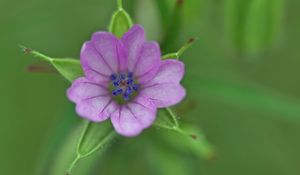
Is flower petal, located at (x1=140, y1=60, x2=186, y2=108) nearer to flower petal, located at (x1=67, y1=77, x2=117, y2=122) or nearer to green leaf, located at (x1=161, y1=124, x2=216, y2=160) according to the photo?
flower petal, located at (x1=67, y1=77, x2=117, y2=122)

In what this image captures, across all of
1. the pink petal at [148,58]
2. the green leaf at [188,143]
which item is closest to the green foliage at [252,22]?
the green leaf at [188,143]

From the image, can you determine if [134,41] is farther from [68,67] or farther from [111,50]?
[68,67]

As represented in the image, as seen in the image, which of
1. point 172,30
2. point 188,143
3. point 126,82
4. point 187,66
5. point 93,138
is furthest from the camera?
point 187,66

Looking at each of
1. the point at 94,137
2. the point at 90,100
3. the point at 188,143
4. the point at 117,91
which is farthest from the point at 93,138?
the point at 188,143

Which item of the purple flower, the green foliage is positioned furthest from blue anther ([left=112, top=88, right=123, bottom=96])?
the green foliage

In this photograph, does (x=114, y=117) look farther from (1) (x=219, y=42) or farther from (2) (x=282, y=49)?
(2) (x=282, y=49)
